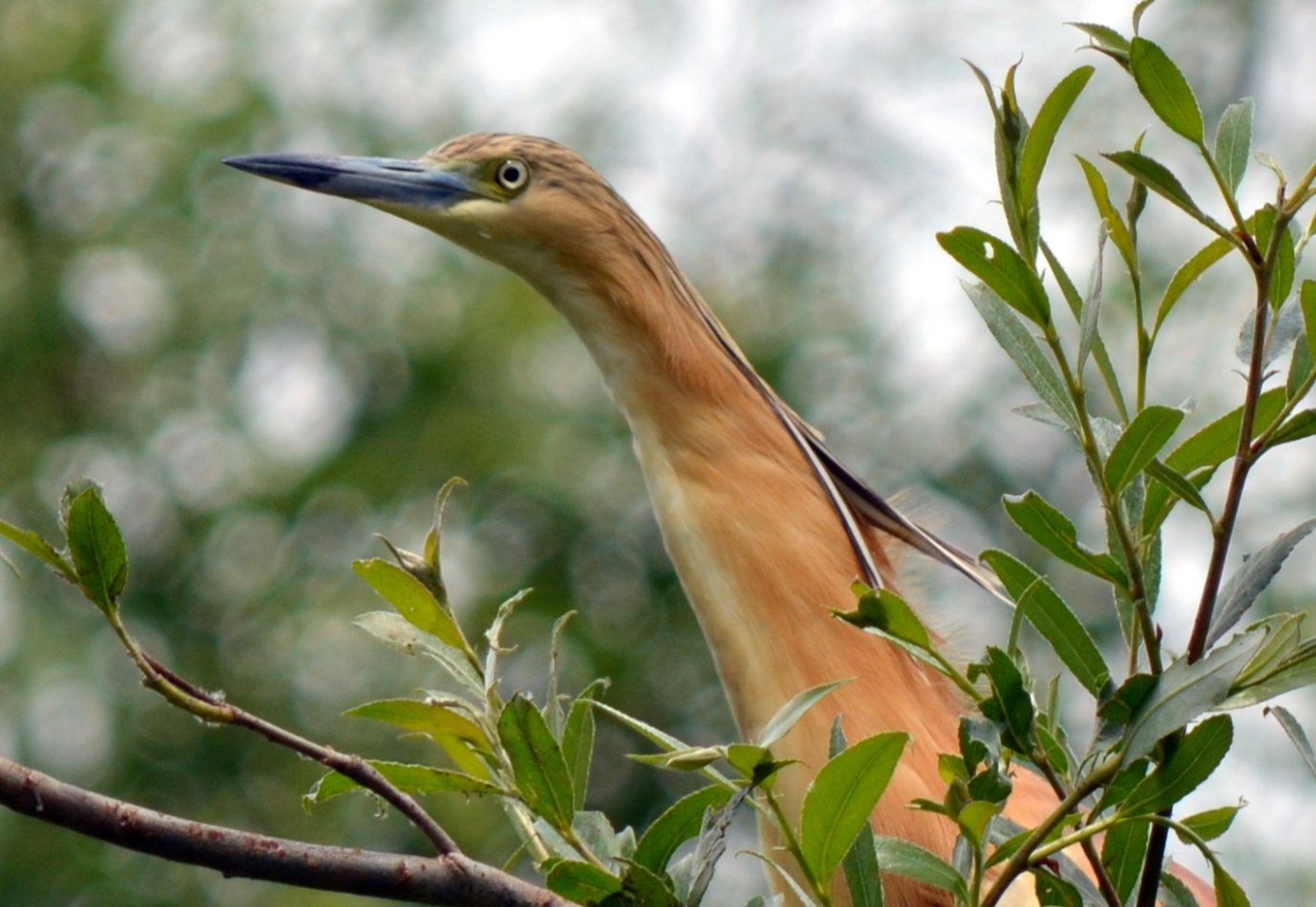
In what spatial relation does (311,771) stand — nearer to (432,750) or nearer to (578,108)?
(432,750)

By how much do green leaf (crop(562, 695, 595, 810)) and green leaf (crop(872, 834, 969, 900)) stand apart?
179 mm

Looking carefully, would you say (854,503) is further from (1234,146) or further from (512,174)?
(1234,146)

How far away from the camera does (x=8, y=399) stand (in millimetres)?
6160

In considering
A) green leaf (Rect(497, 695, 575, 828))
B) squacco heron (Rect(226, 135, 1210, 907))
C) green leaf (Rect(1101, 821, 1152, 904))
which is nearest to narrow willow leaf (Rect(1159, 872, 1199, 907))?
green leaf (Rect(1101, 821, 1152, 904))

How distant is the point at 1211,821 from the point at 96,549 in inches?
25.4

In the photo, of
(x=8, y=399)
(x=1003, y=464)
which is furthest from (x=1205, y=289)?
(x=8, y=399)

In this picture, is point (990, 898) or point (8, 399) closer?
point (990, 898)

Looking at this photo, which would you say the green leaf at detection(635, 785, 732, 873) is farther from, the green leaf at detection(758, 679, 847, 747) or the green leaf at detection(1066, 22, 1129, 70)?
the green leaf at detection(1066, 22, 1129, 70)

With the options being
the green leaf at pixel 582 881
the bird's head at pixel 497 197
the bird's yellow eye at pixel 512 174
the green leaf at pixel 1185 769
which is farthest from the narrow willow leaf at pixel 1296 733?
the bird's yellow eye at pixel 512 174

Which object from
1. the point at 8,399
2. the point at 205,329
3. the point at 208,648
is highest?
the point at 205,329

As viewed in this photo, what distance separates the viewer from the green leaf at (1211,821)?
85 cm

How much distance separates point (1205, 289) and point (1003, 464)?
87cm

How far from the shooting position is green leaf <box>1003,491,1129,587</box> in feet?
2.63

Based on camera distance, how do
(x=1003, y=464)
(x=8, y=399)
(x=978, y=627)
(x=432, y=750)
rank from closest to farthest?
(x=978, y=627) → (x=432, y=750) → (x=1003, y=464) → (x=8, y=399)
